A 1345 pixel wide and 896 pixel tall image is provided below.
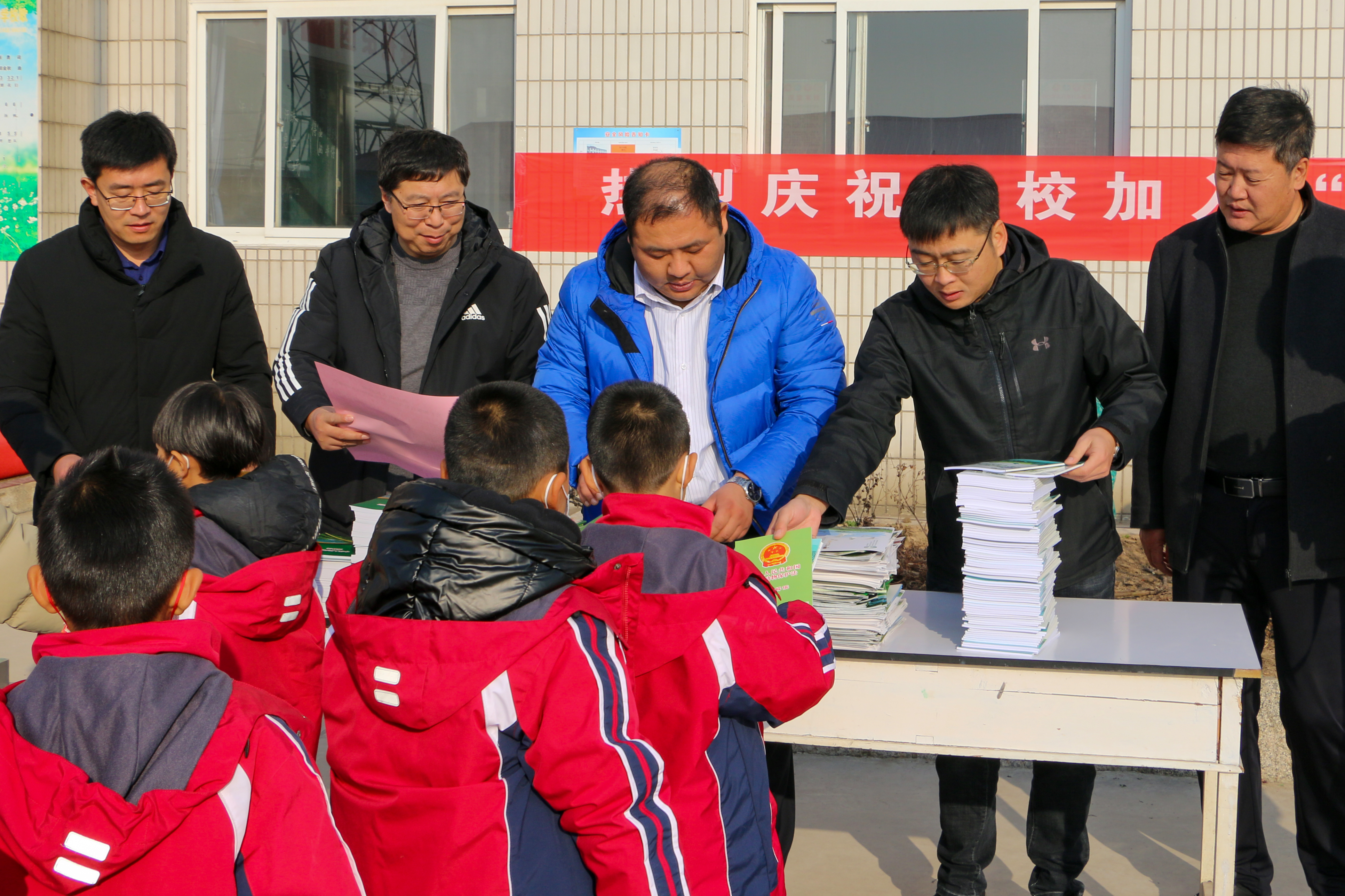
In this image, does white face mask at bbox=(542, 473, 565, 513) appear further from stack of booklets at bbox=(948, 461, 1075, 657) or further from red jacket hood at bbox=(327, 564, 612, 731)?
stack of booklets at bbox=(948, 461, 1075, 657)

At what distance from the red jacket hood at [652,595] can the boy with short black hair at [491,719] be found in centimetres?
6

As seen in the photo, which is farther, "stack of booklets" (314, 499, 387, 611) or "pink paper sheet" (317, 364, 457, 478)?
"stack of booklets" (314, 499, 387, 611)

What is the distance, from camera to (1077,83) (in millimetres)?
7246

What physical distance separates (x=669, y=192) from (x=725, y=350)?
43 centimetres

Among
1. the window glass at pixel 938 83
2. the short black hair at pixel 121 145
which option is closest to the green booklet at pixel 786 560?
the short black hair at pixel 121 145

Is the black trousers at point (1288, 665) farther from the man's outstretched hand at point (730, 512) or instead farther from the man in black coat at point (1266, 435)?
the man's outstretched hand at point (730, 512)

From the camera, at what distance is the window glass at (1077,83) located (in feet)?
23.6

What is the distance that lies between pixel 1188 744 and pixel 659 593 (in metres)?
1.20

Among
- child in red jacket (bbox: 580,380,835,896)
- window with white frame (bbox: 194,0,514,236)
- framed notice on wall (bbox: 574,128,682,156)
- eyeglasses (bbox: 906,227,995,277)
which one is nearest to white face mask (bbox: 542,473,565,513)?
child in red jacket (bbox: 580,380,835,896)

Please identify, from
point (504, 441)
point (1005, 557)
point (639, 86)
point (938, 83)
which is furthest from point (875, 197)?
point (504, 441)

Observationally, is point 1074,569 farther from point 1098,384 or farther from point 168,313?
point 168,313

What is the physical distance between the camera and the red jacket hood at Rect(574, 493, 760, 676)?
74.5 inches

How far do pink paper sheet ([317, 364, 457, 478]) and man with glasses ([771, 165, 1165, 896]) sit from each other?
884mm

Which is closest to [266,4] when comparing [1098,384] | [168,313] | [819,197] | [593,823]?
[819,197]
